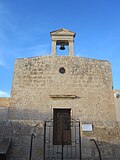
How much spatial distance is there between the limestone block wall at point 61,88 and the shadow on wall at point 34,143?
12.7ft

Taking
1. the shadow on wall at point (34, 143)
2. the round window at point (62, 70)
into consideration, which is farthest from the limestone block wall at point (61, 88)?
the shadow on wall at point (34, 143)

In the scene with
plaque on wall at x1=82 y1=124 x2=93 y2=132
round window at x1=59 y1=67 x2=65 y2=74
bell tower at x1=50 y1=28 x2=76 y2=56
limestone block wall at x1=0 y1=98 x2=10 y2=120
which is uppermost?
bell tower at x1=50 y1=28 x2=76 y2=56

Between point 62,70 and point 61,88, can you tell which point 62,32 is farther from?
point 61,88

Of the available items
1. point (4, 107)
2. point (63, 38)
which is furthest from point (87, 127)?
point (63, 38)

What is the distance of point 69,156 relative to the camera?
7547 mm

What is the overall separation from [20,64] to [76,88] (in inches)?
148

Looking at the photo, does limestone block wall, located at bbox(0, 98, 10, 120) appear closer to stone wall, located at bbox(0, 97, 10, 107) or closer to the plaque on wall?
stone wall, located at bbox(0, 97, 10, 107)

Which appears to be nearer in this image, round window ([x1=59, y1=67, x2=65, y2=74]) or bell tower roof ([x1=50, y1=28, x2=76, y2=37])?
round window ([x1=59, y1=67, x2=65, y2=74])

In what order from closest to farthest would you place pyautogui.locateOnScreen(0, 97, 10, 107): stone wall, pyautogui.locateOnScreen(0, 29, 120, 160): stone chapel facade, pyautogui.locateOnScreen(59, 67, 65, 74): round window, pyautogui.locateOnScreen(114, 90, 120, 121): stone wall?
pyautogui.locateOnScreen(0, 29, 120, 160): stone chapel facade → pyautogui.locateOnScreen(114, 90, 120, 121): stone wall → pyautogui.locateOnScreen(0, 97, 10, 107): stone wall → pyautogui.locateOnScreen(59, 67, 65, 74): round window

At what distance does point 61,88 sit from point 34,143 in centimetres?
522

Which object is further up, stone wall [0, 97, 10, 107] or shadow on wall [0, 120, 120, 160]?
stone wall [0, 97, 10, 107]

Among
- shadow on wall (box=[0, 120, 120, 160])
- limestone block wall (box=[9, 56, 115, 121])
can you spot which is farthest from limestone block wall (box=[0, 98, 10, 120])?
shadow on wall (box=[0, 120, 120, 160])

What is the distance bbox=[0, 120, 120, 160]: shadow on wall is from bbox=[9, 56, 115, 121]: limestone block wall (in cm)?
387

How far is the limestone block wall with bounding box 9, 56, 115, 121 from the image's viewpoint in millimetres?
11039
